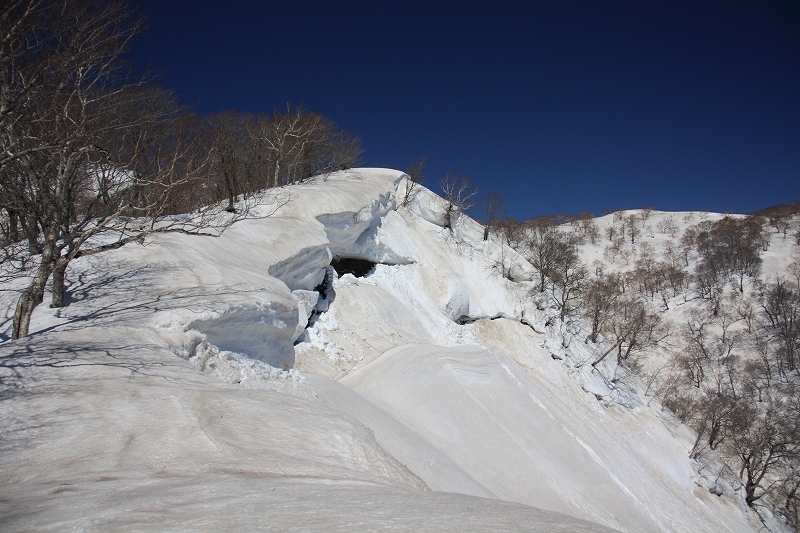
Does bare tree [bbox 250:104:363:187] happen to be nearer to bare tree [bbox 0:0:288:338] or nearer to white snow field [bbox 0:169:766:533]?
white snow field [bbox 0:169:766:533]

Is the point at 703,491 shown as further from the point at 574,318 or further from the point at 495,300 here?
the point at 495,300

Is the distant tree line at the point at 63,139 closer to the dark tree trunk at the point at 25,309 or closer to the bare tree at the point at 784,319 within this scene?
the dark tree trunk at the point at 25,309

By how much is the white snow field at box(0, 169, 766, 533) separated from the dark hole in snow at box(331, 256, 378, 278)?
0.72 m

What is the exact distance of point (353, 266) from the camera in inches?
850

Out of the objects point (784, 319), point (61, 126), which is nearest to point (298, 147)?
point (61, 126)

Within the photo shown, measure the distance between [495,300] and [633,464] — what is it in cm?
1031

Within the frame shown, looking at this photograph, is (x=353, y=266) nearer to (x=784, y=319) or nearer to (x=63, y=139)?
(x=63, y=139)

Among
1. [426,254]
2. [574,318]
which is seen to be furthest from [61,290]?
[574,318]

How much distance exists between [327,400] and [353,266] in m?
12.7

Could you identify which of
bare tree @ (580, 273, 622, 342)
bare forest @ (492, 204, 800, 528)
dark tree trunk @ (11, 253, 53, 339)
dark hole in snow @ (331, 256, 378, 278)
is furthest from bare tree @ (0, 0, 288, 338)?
bare tree @ (580, 273, 622, 342)

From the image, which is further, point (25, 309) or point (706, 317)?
point (706, 317)

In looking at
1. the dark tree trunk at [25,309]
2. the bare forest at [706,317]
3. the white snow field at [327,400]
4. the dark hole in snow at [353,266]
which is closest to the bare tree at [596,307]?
the bare forest at [706,317]

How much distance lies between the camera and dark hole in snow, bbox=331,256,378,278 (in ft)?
68.7

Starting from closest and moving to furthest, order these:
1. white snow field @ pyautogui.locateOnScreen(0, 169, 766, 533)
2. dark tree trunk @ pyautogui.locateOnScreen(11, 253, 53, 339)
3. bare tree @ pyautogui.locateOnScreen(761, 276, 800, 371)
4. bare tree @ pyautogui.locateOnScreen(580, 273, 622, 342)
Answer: white snow field @ pyautogui.locateOnScreen(0, 169, 766, 533) → dark tree trunk @ pyautogui.locateOnScreen(11, 253, 53, 339) → bare tree @ pyautogui.locateOnScreen(580, 273, 622, 342) → bare tree @ pyautogui.locateOnScreen(761, 276, 800, 371)
